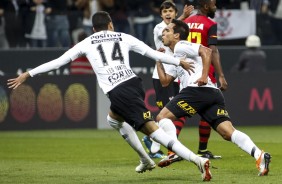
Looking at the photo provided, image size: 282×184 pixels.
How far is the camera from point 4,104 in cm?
2003

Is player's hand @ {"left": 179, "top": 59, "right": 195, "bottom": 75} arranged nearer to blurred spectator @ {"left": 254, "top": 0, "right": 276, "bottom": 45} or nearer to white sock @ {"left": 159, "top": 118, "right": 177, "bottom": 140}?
white sock @ {"left": 159, "top": 118, "right": 177, "bottom": 140}

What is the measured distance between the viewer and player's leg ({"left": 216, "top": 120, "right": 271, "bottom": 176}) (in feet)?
37.1

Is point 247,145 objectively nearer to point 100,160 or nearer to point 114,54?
point 114,54

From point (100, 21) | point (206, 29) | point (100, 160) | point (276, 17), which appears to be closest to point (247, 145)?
point (100, 21)

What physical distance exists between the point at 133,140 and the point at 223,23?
11.2 metres

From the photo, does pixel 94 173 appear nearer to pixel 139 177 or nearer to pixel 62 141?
pixel 139 177

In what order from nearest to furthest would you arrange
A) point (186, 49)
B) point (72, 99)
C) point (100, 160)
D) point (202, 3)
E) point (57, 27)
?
1. point (186, 49)
2. point (202, 3)
3. point (100, 160)
4. point (72, 99)
5. point (57, 27)

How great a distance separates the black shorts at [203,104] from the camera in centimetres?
1192

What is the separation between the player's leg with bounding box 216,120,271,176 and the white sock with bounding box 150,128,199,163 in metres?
0.84

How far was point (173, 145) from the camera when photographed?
438 inches

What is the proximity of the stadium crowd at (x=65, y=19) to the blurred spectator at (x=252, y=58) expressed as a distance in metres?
1.03

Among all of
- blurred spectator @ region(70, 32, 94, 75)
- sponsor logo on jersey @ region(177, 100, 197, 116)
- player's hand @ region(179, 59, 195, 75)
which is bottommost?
blurred spectator @ region(70, 32, 94, 75)

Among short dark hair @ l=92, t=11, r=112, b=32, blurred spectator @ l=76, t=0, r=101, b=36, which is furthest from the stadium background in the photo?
short dark hair @ l=92, t=11, r=112, b=32

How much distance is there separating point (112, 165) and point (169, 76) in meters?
1.53
